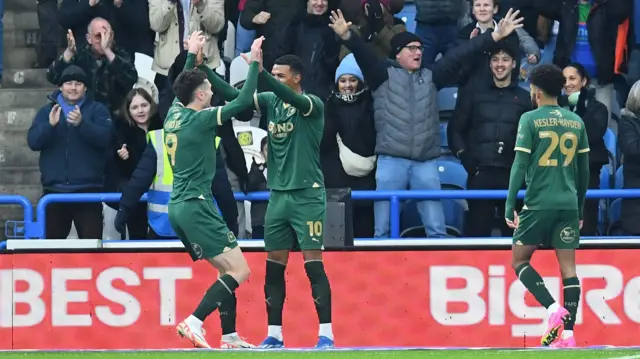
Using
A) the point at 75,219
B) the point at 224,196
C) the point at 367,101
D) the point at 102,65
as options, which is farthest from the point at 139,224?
the point at 367,101

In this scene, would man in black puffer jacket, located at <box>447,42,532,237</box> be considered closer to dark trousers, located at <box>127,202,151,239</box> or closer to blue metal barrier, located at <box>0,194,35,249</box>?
dark trousers, located at <box>127,202,151,239</box>

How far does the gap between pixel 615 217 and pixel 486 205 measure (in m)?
1.27

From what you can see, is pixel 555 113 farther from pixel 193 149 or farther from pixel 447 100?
pixel 447 100

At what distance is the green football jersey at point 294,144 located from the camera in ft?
40.3

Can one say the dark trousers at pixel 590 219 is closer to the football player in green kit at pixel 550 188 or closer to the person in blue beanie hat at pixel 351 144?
the person in blue beanie hat at pixel 351 144

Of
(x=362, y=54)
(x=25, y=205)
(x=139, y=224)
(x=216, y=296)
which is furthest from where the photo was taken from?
(x=362, y=54)

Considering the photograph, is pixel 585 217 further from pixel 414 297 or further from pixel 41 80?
pixel 41 80

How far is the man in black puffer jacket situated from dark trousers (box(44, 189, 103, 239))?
3262 millimetres

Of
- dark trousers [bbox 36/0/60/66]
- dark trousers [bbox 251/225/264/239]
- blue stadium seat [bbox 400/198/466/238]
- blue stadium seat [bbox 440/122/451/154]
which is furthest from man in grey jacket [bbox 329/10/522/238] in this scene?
dark trousers [bbox 36/0/60/66]

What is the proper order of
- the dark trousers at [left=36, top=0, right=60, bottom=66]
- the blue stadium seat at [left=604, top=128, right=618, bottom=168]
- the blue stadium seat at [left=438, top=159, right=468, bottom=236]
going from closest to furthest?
1. the blue stadium seat at [left=438, top=159, right=468, bottom=236]
2. the blue stadium seat at [left=604, top=128, right=618, bottom=168]
3. the dark trousers at [left=36, top=0, right=60, bottom=66]

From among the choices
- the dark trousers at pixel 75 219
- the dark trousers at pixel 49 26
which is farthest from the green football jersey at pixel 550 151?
the dark trousers at pixel 49 26

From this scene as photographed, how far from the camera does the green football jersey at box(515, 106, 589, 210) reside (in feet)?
39.3

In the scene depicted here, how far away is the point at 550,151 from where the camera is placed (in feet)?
39.4

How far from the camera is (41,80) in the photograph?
1770cm
